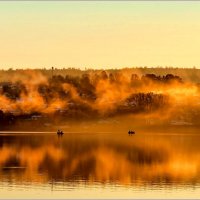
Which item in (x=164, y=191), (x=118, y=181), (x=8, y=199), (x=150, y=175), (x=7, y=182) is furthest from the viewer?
(x=150, y=175)

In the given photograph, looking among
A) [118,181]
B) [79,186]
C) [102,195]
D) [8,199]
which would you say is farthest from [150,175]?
[8,199]

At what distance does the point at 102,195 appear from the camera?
11906 centimetres

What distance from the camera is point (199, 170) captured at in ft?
550

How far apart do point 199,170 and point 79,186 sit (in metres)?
44.2

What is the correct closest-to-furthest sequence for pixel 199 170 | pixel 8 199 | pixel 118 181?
1. pixel 8 199
2. pixel 118 181
3. pixel 199 170

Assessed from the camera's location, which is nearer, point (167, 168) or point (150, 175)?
point (150, 175)

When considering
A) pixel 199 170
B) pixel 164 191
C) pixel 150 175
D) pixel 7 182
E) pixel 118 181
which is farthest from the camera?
pixel 199 170

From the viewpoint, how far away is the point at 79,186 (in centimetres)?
13312

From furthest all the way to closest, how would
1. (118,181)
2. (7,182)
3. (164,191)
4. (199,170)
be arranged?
(199,170) < (118,181) < (7,182) < (164,191)

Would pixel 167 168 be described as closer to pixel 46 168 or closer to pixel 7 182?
pixel 46 168

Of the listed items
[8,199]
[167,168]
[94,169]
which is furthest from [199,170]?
[8,199]

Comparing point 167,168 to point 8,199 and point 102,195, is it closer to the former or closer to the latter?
point 102,195

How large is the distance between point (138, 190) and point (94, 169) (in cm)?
4603

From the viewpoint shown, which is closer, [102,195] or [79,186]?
[102,195]
